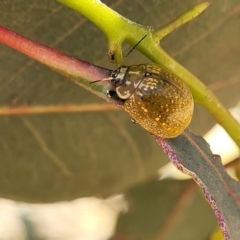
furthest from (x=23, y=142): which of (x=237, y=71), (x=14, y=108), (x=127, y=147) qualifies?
(x=237, y=71)

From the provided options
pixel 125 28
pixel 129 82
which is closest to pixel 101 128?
pixel 129 82

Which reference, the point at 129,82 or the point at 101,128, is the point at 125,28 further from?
the point at 101,128

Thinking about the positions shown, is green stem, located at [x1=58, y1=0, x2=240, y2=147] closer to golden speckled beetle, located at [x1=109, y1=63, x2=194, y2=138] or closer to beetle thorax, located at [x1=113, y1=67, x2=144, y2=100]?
golden speckled beetle, located at [x1=109, y1=63, x2=194, y2=138]

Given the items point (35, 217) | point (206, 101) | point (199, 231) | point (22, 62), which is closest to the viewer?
point (206, 101)

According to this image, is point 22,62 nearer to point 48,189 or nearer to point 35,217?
point 48,189

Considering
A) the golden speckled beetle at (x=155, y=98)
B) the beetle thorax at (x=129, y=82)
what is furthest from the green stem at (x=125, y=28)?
the beetle thorax at (x=129, y=82)

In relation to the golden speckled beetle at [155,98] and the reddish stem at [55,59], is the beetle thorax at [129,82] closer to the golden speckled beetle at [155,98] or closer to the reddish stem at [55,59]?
the golden speckled beetle at [155,98]
